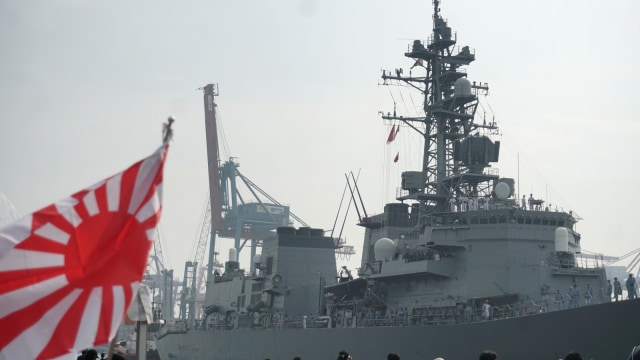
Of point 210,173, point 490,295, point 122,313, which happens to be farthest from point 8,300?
point 210,173

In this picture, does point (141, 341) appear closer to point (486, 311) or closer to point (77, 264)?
point (77, 264)

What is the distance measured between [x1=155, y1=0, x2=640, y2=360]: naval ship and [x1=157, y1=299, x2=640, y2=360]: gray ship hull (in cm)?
4

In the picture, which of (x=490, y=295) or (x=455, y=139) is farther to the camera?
(x=455, y=139)

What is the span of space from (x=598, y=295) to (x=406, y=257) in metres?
6.16

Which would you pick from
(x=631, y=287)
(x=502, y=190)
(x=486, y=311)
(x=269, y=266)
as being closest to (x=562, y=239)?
(x=502, y=190)

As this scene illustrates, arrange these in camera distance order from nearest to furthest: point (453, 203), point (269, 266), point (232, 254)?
point (453, 203) < point (269, 266) < point (232, 254)

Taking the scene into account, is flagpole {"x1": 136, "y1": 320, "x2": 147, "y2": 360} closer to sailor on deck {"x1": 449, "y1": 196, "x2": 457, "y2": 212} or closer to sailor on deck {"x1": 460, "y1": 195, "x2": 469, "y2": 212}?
sailor on deck {"x1": 460, "y1": 195, "x2": 469, "y2": 212}

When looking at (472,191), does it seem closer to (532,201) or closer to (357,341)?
(532,201)

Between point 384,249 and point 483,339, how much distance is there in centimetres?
687

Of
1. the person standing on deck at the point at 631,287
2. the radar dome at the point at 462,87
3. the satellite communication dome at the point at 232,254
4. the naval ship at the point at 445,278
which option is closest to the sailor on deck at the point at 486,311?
the naval ship at the point at 445,278

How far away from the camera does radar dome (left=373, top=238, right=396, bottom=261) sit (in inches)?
1211

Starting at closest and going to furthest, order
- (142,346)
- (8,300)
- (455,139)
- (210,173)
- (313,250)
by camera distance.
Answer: (8,300)
(142,346)
(455,139)
(313,250)
(210,173)

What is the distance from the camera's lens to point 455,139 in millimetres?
32500

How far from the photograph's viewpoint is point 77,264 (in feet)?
20.1
